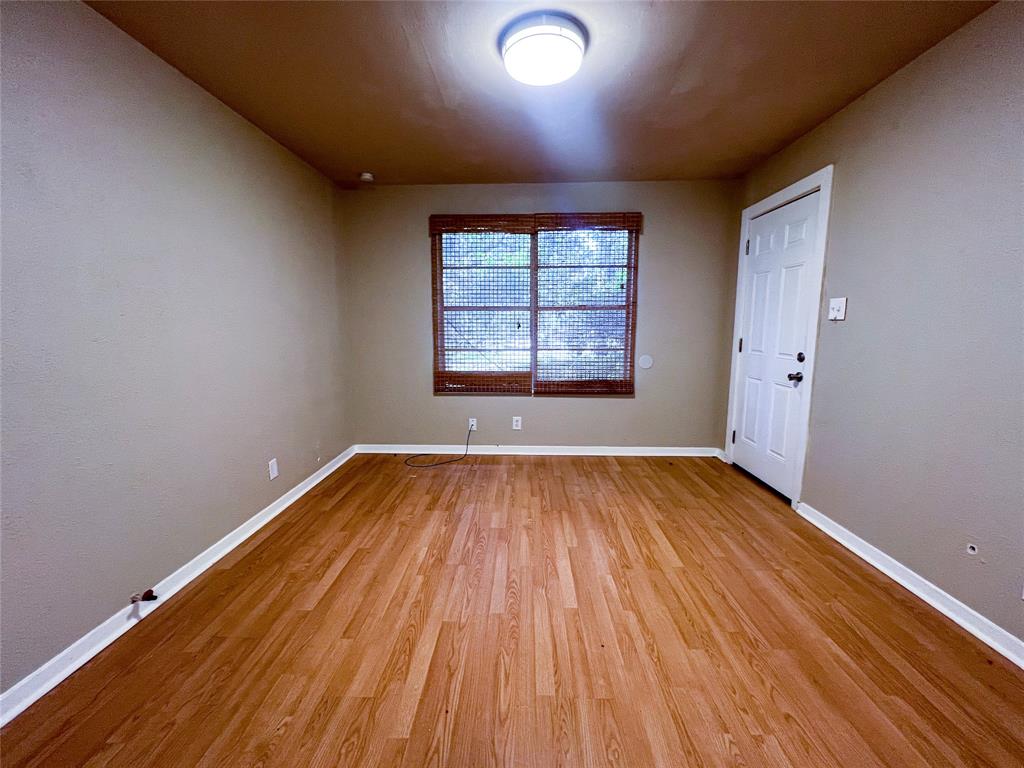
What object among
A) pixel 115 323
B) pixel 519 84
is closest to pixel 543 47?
pixel 519 84

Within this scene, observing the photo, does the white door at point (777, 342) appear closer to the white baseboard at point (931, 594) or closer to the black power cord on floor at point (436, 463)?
the white baseboard at point (931, 594)

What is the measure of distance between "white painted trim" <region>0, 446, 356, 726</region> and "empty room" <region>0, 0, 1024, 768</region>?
0.04 ft

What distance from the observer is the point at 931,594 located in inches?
66.6

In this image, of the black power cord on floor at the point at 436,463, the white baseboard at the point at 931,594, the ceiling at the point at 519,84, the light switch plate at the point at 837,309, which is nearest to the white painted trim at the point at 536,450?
the black power cord on floor at the point at 436,463

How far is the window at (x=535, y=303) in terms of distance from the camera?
335 cm

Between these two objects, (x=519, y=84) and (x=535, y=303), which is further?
(x=535, y=303)

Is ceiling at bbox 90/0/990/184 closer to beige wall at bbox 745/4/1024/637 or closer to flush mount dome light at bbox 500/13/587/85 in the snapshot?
flush mount dome light at bbox 500/13/587/85

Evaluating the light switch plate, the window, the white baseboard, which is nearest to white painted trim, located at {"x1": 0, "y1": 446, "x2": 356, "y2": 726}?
the window

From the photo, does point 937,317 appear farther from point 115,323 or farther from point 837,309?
point 115,323

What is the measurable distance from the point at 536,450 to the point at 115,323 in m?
2.88

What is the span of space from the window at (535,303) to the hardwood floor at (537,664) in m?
1.55

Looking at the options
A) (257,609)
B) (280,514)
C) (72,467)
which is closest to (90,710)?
(257,609)

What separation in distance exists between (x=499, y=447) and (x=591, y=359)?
1168mm

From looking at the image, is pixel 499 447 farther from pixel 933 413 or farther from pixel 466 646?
pixel 933 413
